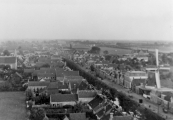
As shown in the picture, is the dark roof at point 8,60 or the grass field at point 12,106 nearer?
the grass field at point 12,106

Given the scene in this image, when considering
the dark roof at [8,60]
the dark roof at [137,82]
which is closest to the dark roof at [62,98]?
the dark roof at [137,82]

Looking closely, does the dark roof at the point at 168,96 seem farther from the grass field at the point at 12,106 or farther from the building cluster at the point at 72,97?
the grass field at the point at 12,106

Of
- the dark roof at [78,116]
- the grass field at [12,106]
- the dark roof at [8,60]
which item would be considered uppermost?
the dark roof at [8,60]

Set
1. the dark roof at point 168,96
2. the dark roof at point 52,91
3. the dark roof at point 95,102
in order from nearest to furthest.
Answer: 1. the dark roof at point 95,102
2. the dark roof at point 168,96
3. the dark roof at point 52,91

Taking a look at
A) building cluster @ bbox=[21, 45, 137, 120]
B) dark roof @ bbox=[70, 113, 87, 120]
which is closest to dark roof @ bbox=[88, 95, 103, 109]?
building cluster @ bbox=[21, 45, 137, 120]

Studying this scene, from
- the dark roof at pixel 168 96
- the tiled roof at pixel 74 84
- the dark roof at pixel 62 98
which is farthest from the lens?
the tiled roof at pixel 74 84

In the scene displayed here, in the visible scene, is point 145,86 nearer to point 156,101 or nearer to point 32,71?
point 156,101
